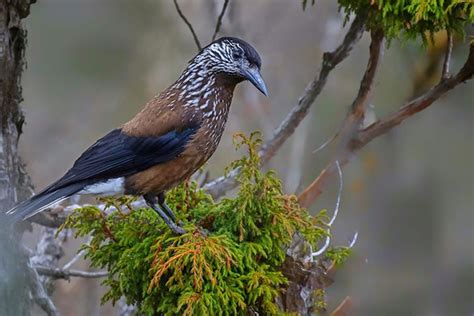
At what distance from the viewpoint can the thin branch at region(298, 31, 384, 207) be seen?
4645mm

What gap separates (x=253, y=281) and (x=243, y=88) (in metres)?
4.85

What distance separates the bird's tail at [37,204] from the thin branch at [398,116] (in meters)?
1.40

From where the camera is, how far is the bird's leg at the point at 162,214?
3625mm

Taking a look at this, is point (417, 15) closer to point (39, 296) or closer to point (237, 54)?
point (237, 54)

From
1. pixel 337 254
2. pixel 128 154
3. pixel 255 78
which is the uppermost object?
pixel 128 154

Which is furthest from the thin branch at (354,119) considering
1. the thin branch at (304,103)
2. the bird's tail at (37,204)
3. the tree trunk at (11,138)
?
the tree trunk at (11,138)

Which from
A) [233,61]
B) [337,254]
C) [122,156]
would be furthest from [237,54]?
[337,254]

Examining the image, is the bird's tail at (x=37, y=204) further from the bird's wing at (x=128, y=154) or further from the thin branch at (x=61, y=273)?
the thin branch at (x=61, y=273)

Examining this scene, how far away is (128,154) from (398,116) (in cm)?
152

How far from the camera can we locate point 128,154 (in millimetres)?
4043

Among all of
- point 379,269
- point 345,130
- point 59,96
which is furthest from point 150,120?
point 59,96

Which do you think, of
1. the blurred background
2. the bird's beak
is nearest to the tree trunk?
the bird's beak

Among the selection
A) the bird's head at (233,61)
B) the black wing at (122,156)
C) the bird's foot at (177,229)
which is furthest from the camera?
the bird's head at (233,61)

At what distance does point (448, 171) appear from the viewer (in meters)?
8.21
